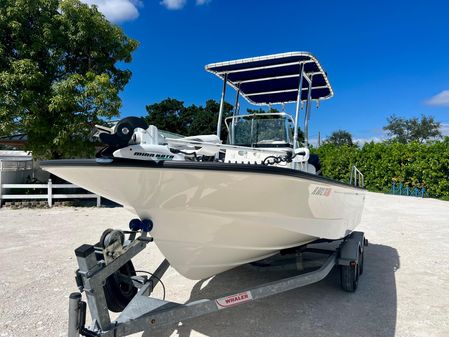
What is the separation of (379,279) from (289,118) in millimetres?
2260

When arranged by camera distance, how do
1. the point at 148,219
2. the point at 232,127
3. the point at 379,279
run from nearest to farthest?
1. the point at 148,219
2. the point at 379,279
3. the point at 232,127

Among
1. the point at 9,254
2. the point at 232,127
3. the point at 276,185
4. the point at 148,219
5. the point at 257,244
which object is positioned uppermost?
the point at 232,127

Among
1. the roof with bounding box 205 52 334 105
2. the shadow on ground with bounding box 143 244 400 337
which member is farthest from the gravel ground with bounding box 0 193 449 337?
Answer: the roof with bounding box 205 52 334 105

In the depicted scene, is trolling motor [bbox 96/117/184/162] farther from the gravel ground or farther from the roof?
the roof

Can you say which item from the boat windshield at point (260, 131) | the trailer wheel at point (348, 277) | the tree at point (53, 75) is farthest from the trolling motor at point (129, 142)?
the tree at point (53, 75)

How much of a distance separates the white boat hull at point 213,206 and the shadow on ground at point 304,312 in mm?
420

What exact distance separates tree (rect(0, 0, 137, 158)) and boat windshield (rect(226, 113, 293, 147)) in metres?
6.11

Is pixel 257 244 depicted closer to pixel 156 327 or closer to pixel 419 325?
pixel 156 327

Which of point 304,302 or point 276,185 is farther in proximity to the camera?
point 304,302

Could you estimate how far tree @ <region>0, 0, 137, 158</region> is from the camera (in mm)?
8820

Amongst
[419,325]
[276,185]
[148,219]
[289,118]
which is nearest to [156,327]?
[148,219]

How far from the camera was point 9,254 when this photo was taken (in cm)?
479

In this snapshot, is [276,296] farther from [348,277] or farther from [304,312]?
[348,277]

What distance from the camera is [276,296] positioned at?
3510 millimetres
